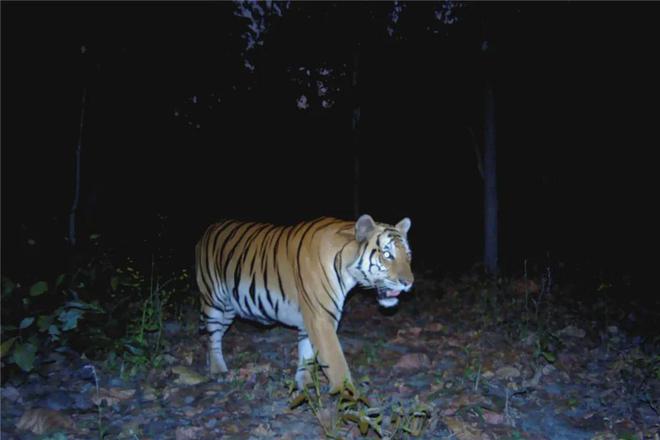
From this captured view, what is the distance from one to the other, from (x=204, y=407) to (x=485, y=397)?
6.55 feet

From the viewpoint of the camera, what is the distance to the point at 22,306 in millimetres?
4285

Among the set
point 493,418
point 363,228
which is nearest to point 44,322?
point 363,228

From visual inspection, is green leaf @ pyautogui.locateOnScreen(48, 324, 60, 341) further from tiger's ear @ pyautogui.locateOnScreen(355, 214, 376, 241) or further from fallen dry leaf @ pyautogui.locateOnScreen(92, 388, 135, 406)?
tiger's ear @ pyautogui.locateOnScreen(355, 214, 376, 241)

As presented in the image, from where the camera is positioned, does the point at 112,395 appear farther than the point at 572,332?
No

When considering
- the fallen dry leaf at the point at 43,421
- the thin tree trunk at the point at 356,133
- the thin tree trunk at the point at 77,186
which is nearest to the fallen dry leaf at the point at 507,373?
the fallen dry leaf at the point at 43,421

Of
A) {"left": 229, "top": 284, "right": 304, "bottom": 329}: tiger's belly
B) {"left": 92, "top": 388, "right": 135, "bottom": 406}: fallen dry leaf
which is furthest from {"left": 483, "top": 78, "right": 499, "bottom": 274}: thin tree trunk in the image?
{"left": 92, "top": 388, "right": 135, "bottom": 406}: fallen dry leaf

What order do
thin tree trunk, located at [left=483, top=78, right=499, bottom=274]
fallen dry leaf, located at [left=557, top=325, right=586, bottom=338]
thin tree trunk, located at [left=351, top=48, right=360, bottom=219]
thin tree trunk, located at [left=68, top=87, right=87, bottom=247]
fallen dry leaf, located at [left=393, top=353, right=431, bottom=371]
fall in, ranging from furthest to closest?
thin tree trunk, located at [left=351, top=48, right=360, bottom=219] < thin tree trunk, located at [left=483, top=78, right=499, bottom=274] < thin tree trunk, located at [left=68, top=87, right=87, bottom=247] < fallen dry leaf, located at [left=557, top=325, right=586, bottom=338] < fallen dry leaf, located at [left=393, top=353, right=431, bottom=371]

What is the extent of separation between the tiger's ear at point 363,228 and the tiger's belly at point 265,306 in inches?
30.2

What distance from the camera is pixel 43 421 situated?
11.5 ft

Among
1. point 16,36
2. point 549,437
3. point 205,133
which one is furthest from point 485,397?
point 205,133

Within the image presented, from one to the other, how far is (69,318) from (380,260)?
243 cm

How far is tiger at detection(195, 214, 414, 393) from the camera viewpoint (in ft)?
13.0

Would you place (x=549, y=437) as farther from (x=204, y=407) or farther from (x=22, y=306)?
(x=22, y=306)

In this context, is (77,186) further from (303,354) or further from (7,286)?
(303,354)
